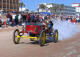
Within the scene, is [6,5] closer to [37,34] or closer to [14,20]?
[14,20]

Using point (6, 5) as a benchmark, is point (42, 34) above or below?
below

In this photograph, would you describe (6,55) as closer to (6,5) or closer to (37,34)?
(37,34)

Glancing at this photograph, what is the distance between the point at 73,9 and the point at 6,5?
7251cm

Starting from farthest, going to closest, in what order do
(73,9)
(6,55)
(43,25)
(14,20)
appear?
1. (73,9)
2. (14,20)
3. (43,25)
4. (6,55)

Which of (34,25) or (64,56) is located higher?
(34,25)

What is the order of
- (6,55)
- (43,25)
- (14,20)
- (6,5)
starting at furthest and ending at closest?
1. (6,5)
2. (14,20)
3. (43,25)
4. (6,55)

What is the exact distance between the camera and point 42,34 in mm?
12031

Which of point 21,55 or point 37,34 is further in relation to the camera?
point 37,34

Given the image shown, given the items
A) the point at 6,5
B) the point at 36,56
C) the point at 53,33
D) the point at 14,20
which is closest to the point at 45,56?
the point at 36,56

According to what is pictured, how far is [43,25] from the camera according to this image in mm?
12898

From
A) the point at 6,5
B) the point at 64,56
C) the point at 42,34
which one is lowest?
the point at 64,56

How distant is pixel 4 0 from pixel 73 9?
2849 inches

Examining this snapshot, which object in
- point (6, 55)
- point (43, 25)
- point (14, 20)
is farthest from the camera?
point (14, 20)

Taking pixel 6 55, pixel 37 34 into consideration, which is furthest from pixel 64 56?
pixel 37 34
